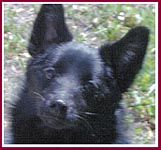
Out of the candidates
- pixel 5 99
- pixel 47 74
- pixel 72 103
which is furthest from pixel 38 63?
pixel 5 99

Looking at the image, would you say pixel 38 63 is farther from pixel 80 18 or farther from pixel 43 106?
pixel 80 18

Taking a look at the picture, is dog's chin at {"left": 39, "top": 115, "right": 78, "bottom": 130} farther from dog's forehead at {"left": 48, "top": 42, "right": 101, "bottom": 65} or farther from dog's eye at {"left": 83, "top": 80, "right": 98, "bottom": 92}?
dog's forehead at {"left": 48, "top": 42, "right": 101, "bottom": 65}

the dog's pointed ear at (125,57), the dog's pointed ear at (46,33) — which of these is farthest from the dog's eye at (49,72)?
the dog's pointed ear at (125,57)

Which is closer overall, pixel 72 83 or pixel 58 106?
pixel 58 106

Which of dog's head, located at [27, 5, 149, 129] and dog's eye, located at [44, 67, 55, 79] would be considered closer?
dog's head, located at [27, 5, 149, 129]

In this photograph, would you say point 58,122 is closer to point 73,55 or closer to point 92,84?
point 92,84

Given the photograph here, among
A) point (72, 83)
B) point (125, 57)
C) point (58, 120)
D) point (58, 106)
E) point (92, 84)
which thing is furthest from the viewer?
point (125, 57)

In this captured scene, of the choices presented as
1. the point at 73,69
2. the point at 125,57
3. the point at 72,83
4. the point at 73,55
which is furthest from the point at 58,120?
the point at 125,57

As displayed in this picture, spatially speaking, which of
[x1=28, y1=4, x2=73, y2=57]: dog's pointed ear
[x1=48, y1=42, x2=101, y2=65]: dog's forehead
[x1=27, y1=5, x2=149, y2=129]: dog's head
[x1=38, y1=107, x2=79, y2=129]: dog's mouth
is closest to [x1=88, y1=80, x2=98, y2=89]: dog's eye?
[x1=27, y1=5, x2=149, y2=129]: dog's head
